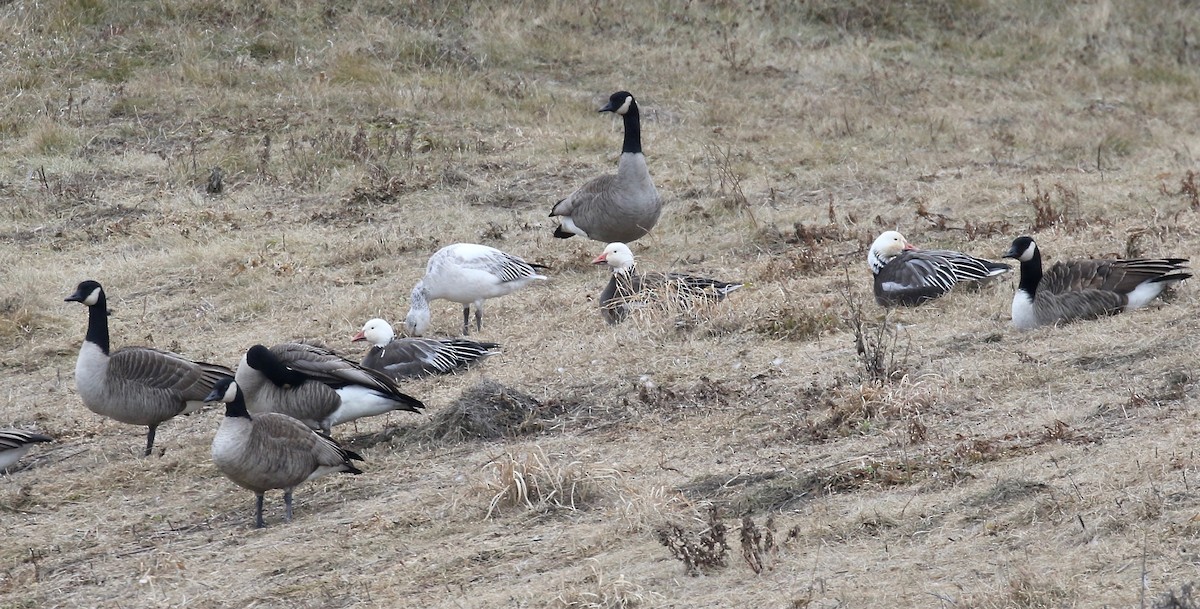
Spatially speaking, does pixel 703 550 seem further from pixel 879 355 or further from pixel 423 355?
pixel 423 355

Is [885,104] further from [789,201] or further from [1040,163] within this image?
[789,201]

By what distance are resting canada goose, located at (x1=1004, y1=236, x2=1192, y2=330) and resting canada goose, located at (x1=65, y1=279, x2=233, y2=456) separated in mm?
5398

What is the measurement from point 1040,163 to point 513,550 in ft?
37.6

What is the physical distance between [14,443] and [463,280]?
3.60 m

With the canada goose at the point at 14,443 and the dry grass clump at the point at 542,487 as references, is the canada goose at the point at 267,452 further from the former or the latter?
the canada goose at the point at 14,443

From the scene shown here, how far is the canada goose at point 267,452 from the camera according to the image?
7.35 metres

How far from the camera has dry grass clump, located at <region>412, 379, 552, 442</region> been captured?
332 inches

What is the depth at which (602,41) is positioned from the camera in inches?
806

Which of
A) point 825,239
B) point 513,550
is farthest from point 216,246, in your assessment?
point 513,550

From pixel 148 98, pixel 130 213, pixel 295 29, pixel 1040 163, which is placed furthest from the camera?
pixel 295 29

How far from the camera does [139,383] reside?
9.06 m

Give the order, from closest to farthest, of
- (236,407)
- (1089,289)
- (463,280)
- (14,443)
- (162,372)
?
1. (236,407)
2. (14,443)
3. (162,372)
4. (1089,289)
5. (463,280)

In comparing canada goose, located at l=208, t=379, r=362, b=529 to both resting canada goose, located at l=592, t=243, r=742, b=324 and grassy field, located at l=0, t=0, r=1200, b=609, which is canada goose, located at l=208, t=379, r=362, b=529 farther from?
resting canada goose, located at l=592, t=243, r=742, b=324

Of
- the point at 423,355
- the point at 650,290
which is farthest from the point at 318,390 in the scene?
the point at 650,290
